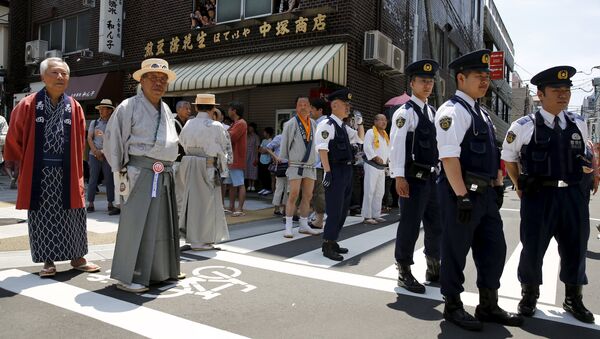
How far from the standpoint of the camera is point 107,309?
347 cm

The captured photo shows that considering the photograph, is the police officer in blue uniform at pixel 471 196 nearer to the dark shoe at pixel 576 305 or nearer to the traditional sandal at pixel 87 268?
the dark shoe at pixel 576 305

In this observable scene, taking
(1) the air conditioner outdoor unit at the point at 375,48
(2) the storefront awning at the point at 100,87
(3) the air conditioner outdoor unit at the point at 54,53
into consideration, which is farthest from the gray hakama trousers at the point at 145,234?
(3) the air conditioner outdoor unit at the point at 54,53

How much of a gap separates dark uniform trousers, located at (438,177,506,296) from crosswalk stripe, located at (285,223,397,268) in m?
1.84

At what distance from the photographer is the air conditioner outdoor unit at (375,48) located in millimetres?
10891

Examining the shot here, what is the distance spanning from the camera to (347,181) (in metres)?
5.43

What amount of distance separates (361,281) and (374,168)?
403 cm

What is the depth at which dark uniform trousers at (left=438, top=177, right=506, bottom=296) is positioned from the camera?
329 cm

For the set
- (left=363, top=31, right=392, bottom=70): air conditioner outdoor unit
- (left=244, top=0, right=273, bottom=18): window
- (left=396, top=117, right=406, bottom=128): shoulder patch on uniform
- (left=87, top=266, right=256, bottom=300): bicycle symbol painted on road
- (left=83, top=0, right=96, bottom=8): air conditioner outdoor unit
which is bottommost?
(left=87, top=266, right=256, bottom=300): bicycle symbol painted on road

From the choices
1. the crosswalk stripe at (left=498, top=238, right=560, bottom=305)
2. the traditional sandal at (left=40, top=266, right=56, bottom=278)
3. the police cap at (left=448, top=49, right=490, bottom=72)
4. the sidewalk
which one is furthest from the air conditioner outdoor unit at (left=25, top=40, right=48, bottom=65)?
the police cap at (left=448, top=49, right=490, bottom=72)

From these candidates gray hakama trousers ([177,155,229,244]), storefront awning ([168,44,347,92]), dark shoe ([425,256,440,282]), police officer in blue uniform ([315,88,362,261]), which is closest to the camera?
dark shoe ([425,256,440,282])

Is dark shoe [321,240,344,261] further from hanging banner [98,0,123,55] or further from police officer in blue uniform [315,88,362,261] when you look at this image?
hanging banner [98,0,123,55]

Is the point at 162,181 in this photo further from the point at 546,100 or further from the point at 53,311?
the point at 546,100

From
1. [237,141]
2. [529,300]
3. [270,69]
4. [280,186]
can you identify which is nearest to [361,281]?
[529,300]

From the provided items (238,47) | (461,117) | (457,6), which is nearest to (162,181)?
(461,117)
